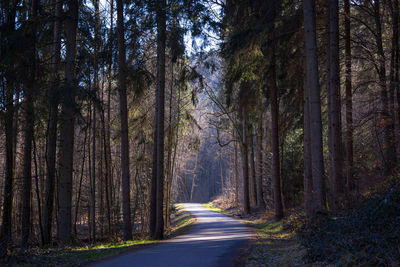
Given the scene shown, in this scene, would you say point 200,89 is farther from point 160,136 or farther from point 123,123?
point 123,123

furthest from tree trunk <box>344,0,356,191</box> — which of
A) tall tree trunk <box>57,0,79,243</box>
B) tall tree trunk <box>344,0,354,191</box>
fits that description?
tall tree trunk <box>57,0,79,243</box>

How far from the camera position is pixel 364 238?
→ 6.35 m

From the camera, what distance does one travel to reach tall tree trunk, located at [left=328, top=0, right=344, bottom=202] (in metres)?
12.4

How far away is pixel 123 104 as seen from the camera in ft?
48.2

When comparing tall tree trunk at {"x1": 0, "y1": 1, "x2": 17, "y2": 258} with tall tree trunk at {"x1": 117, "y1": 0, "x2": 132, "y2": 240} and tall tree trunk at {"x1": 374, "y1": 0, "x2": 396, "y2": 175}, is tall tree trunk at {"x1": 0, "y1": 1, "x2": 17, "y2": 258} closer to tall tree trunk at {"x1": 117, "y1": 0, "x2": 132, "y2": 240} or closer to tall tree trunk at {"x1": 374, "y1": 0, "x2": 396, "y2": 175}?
tall tree trunk at {"x1": 117, "y1": 0, "x2": 132, "y2": 240}

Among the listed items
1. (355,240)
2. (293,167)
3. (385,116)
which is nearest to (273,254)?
(355,240)

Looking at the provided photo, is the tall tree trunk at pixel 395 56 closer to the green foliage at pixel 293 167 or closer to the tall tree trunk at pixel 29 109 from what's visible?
the green foliage at pixel 293 167

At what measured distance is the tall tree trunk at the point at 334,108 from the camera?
12.4 meters

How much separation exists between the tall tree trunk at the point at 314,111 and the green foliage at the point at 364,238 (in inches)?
128

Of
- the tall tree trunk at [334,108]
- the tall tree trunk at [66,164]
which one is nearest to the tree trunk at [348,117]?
the tall tree trunk at [334,108]

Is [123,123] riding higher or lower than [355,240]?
higher

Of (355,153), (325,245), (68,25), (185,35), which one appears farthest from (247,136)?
(325,245)

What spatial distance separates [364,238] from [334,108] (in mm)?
6820

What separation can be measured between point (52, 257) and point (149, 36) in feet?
33.9
